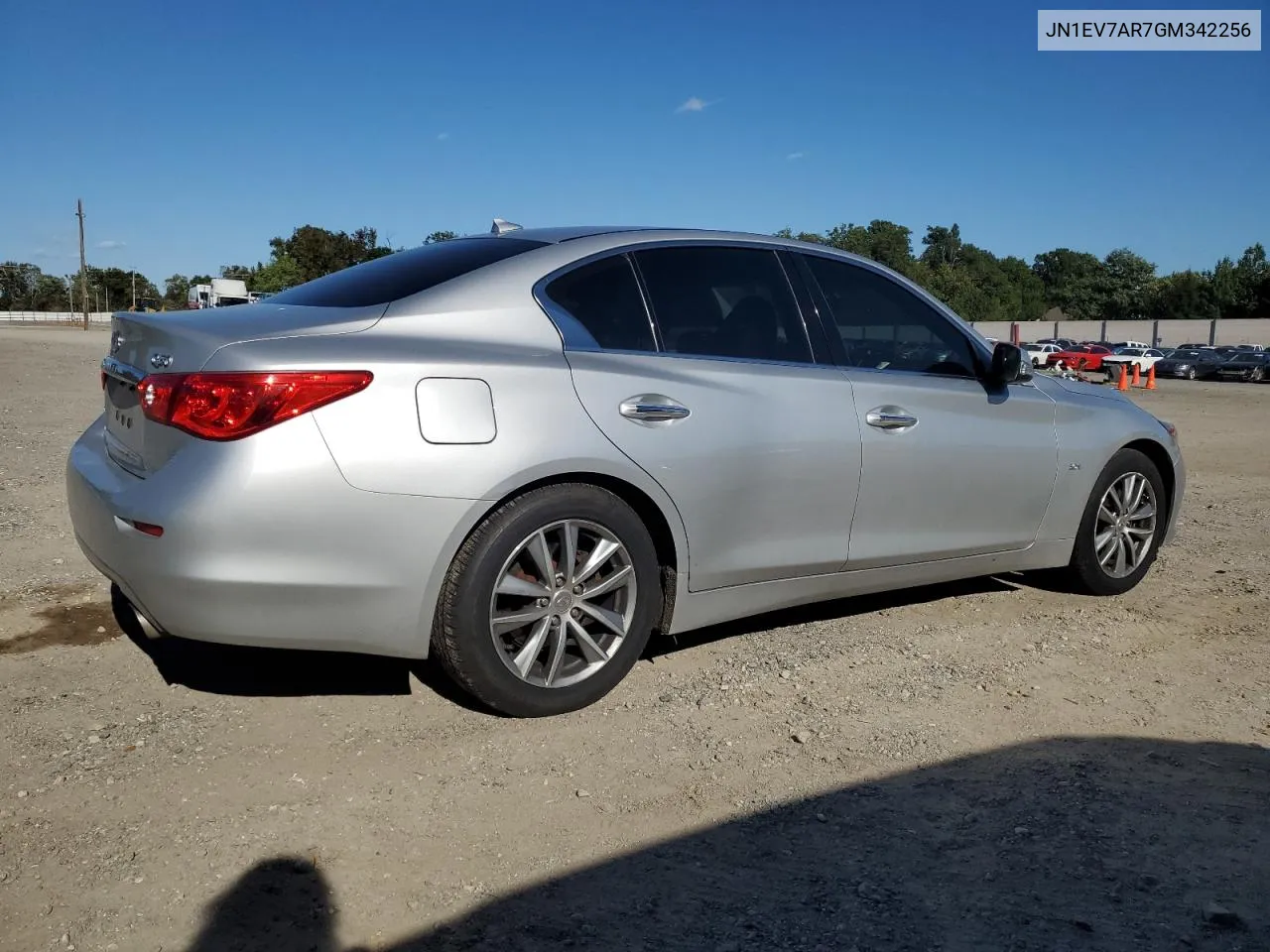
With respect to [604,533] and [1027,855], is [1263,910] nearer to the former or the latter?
[1027,855]

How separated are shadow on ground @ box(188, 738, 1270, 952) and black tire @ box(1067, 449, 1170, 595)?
2.05 meters

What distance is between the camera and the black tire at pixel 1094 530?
508 centimetres

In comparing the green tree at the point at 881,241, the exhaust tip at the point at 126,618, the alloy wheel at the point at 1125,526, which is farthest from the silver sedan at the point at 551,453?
the green tree at the point at 881,241

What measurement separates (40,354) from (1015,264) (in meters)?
125

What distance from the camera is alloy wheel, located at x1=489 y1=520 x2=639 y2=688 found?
3.40 m

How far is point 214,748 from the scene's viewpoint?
3256mm

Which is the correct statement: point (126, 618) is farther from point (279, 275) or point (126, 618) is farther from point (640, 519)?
point (279, 275)

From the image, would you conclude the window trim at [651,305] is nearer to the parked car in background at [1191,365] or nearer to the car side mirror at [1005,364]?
the car side mirror at [1005,364]

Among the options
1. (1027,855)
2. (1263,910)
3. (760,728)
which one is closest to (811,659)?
(760,728)

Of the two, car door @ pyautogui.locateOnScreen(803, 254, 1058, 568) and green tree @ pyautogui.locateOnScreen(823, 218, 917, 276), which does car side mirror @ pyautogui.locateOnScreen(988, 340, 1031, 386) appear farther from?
green tree @ pyautogui.locateOnScreen(823, 218, 917, 276)

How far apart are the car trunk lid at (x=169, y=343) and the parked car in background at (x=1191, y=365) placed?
139ft

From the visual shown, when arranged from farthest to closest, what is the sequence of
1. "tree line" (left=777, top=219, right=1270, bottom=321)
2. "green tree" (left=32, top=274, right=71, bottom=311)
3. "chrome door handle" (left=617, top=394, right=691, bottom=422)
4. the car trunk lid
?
"green tree" (left=32, top=274, right=71, bottom=311) → "tree line" (left=777, top=219, right=1270, bottom=321) → "chrome door handle" (left=617, top=394, right=691, bottom=422) → the car trunk lid

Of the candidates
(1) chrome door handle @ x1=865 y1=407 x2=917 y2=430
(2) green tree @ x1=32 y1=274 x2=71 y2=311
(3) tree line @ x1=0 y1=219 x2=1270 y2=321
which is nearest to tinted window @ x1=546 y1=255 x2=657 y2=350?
(1) chrome door handle @ x1=865 y1=407 x2=917 y2=430

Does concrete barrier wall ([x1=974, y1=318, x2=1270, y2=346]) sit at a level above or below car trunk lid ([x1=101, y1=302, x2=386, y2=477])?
above
